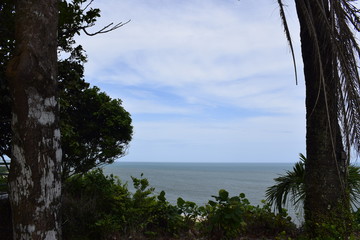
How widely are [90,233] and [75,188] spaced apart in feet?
7.62

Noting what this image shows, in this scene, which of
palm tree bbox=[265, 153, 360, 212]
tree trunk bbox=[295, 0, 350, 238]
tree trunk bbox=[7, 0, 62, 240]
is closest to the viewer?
tree trunk bbox=[7, 0, 62, 240]

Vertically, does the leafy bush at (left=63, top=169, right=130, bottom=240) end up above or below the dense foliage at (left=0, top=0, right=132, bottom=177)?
below

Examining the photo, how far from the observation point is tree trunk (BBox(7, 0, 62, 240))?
88.8 inches

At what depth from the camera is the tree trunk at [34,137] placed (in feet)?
7.40

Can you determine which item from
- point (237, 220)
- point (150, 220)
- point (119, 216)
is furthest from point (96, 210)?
point (237, 220)

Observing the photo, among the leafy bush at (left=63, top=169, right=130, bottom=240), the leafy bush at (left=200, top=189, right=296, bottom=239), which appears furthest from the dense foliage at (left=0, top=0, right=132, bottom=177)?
the leafy bush at (left=200, top=189, right=296, bottom=239)

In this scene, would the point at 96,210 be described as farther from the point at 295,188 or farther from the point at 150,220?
the point at 295,188

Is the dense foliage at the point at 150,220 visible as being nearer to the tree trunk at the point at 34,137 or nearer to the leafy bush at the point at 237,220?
the leafy bush at the point at 237,220

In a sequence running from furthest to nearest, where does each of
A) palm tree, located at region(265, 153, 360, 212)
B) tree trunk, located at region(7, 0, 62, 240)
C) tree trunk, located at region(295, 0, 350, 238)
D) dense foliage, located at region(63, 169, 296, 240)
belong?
palm tree, located at region(265, 153, 360, 212) → dense foliage, located at region(63, 169, 296, 240) → tree trunk, located at region(295, 0, 350, 238) → tree trunk, located at region(7, 0, 62, 240)

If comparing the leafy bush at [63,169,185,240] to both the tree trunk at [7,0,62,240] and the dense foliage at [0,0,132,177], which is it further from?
the tree trunk at [7,0,62,240]

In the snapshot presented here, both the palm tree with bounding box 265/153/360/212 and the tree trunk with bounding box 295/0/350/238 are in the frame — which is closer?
the tree trunk with bounding box 295/0/350/238

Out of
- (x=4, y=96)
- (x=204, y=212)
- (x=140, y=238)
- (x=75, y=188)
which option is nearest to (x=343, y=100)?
(x=204, y=212)

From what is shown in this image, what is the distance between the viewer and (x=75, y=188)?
812cm

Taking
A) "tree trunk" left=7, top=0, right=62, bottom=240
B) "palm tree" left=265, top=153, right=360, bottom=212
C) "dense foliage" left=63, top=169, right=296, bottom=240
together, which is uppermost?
"tree trunk" left=7, top=0, right=62, bottom=240
